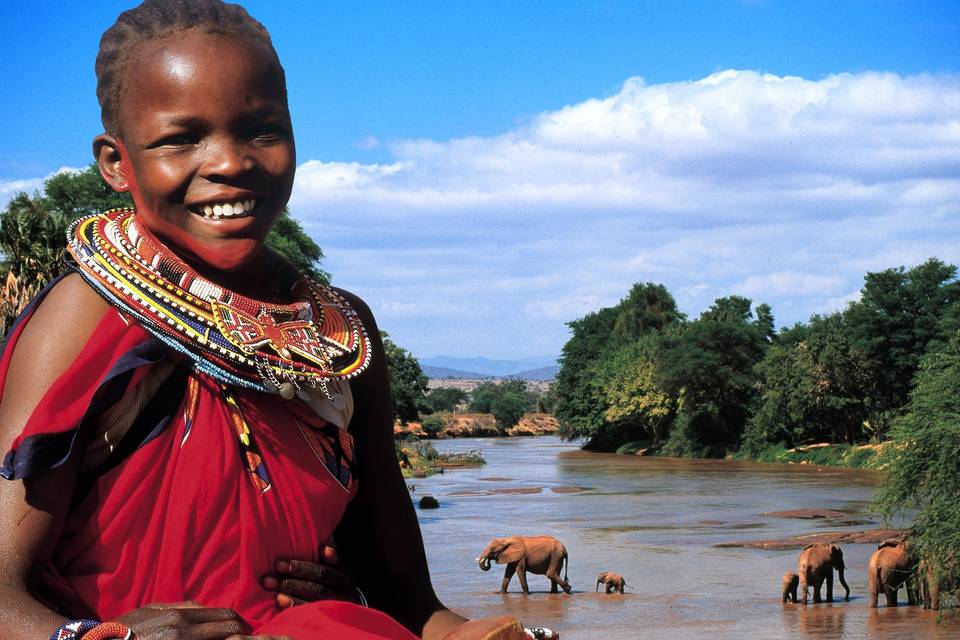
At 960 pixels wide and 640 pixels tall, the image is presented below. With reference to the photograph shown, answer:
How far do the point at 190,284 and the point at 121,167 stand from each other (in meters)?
0.21

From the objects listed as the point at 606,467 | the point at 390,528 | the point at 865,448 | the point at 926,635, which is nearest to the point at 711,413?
the point at 606,467

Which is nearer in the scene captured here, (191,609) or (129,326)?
(191,609)

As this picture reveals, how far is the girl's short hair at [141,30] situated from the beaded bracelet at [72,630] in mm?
710

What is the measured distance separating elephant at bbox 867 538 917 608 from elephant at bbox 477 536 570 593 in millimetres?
4963

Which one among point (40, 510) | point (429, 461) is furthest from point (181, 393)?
point (429, 461)

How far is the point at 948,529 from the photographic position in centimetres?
1514

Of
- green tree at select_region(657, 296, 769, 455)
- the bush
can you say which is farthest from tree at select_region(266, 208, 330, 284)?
the bush

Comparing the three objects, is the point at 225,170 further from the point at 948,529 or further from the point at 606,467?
the point at 606,467

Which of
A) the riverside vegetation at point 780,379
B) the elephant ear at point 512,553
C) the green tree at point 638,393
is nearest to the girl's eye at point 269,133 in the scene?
the elephant ear at point 512,553

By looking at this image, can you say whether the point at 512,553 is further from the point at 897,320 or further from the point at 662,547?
the point at 897,320

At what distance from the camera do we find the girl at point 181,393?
1521 mm

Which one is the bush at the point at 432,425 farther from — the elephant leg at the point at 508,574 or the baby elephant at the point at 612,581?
the baby elephant at the point at 612,581

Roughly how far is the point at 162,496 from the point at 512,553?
1891 centimetres

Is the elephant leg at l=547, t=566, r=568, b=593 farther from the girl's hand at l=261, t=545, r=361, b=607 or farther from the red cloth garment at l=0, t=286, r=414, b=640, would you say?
the red cloth garment at l=0, t=286, r=414, b=640
